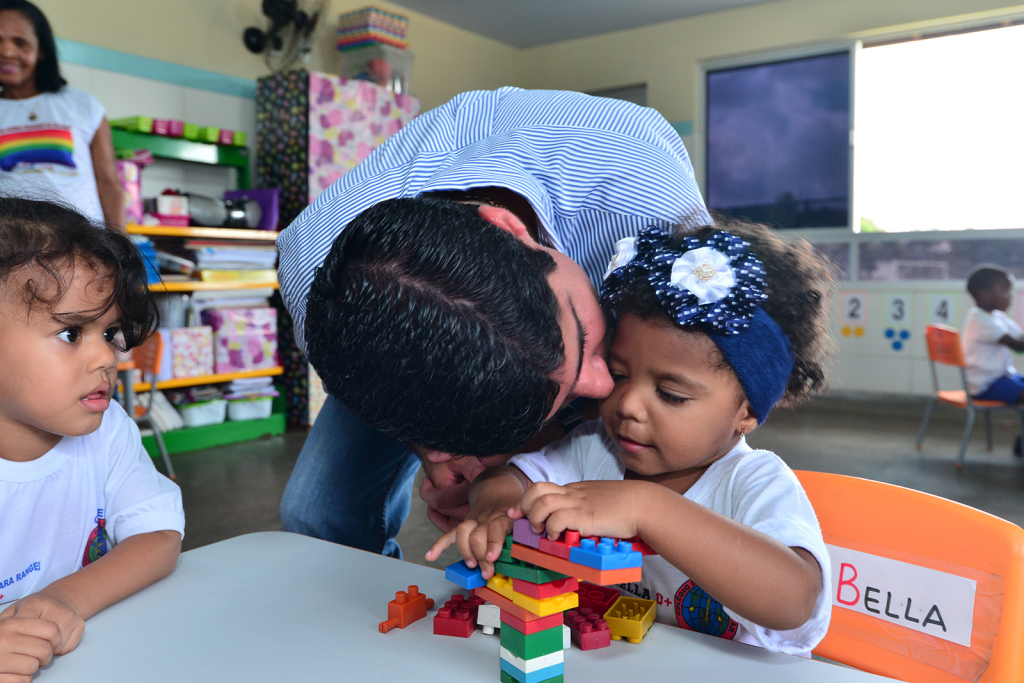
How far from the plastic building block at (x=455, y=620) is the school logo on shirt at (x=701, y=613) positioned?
282 millimetres

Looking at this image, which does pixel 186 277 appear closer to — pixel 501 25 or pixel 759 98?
pixel 501 25

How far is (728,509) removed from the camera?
89cm

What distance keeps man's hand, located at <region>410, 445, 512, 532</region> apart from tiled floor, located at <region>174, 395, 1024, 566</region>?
1.53 metres

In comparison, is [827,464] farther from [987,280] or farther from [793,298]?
[793,298]

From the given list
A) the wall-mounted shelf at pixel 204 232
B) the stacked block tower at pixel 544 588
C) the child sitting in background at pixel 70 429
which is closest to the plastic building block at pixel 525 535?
the stacked block tower at pixel 544 588

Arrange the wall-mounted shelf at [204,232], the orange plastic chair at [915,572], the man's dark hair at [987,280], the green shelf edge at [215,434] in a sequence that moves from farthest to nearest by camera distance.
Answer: the man's dark hair at [987,280], the green shelf edge at [215,434], the wall-mounted shelf at [204,232], the orange plastic chair at [915,572]

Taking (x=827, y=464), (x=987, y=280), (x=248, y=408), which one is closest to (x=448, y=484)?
(x=827, y=464)

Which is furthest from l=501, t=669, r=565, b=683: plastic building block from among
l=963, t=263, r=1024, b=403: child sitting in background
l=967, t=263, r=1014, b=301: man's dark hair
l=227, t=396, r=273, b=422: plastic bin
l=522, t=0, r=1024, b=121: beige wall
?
l=522, t=0, r=1024, b=121: beige wall

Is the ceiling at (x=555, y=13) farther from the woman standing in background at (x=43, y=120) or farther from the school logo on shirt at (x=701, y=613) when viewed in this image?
the school logo on shirt at (x=701, y=613)

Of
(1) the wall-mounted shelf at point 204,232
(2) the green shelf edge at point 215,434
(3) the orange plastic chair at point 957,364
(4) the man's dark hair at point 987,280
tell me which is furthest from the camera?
(4) the man's dark hair at point 987,280

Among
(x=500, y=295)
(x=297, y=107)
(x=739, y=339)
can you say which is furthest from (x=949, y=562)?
(x=297, y=107)

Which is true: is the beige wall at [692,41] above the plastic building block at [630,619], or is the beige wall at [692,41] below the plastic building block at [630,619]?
above

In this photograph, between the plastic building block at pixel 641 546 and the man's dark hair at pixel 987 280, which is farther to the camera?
the man's dark hair at pixel 987 280

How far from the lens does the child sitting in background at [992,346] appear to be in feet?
13.1
